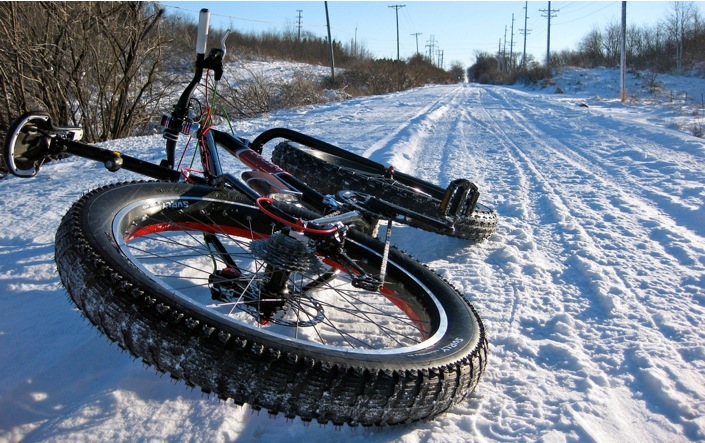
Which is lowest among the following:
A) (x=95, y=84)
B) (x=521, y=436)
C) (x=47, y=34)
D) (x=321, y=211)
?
(x=521, y=436)

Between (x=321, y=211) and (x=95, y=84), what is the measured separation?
373 inches

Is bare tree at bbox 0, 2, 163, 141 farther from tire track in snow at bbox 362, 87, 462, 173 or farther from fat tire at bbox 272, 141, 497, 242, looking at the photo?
fat tire at bbox 272, 141, 497, 242

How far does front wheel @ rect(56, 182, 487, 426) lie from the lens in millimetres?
1545

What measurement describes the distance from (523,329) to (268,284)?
1.31 m

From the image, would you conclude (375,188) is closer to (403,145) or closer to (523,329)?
(523,329)

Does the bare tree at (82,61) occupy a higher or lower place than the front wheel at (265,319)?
higher

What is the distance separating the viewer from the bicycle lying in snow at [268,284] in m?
1.56

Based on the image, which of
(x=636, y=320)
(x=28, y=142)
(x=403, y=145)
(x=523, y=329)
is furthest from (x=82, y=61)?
(x=636, y=320)

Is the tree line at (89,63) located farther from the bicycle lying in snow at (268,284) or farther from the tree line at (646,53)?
the tree line at (646,53)

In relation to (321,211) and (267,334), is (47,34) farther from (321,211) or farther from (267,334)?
(267,334)

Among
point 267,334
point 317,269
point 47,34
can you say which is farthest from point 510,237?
point 47,34

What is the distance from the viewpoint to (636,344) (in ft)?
7.98

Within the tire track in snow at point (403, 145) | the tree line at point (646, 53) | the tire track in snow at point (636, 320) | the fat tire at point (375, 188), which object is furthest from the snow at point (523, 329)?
the tree line at point (646, 53)

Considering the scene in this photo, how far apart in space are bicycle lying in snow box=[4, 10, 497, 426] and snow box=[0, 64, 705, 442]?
295 millimetres
